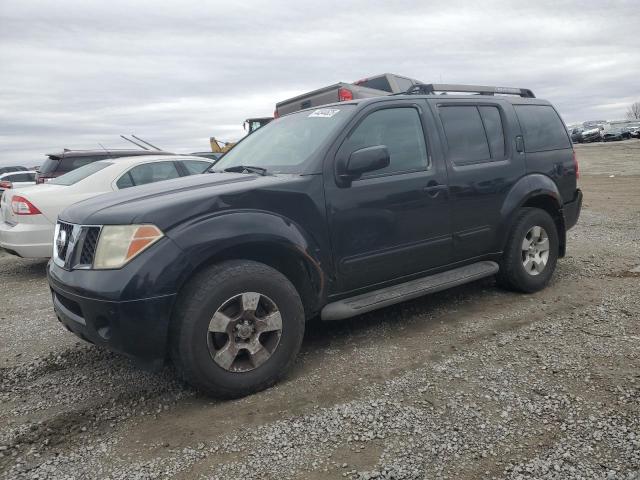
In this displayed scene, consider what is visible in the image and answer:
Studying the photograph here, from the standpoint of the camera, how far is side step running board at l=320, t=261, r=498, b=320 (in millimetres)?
3346

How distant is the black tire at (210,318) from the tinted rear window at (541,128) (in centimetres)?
300

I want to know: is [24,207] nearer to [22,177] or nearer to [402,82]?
[402,82]

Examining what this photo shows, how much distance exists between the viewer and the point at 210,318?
278 centimetres

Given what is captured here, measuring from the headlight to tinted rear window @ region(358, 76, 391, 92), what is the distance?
1018 centimetres

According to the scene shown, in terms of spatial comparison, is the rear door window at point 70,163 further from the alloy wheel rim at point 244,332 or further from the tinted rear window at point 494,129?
the tinted rear window at point 494,129

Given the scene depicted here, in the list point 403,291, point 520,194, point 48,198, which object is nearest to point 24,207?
point 48,198

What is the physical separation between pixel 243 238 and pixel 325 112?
1.47 meters

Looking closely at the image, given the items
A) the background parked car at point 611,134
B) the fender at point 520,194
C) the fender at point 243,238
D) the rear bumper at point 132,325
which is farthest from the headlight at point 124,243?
the background parked car at point 611,134

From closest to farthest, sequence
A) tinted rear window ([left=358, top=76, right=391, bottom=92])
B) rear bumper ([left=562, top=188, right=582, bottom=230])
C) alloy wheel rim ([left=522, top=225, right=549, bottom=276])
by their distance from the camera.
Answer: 1. alloy wheel rim ([left=522, top=225, right=549, bottom=276])
2. rear bumper ([left=562, top=188, right=582, bottom=230])
3. tinted rear window ([left=358, top=76, right=391, bottom=92])

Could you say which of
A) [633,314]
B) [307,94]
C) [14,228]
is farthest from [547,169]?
[307,94]

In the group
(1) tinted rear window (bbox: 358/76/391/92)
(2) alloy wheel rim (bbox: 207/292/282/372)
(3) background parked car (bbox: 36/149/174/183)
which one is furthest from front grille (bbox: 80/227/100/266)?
(1) tinted rear window (bbox: 358/76/391/92)

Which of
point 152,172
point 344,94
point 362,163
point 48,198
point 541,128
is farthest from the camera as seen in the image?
point 344,94

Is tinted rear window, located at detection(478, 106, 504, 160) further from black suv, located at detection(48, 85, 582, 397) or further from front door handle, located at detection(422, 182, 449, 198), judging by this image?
front door handle, located at detection(422, 182, 449, 198)

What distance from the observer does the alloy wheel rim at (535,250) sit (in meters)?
4.61
